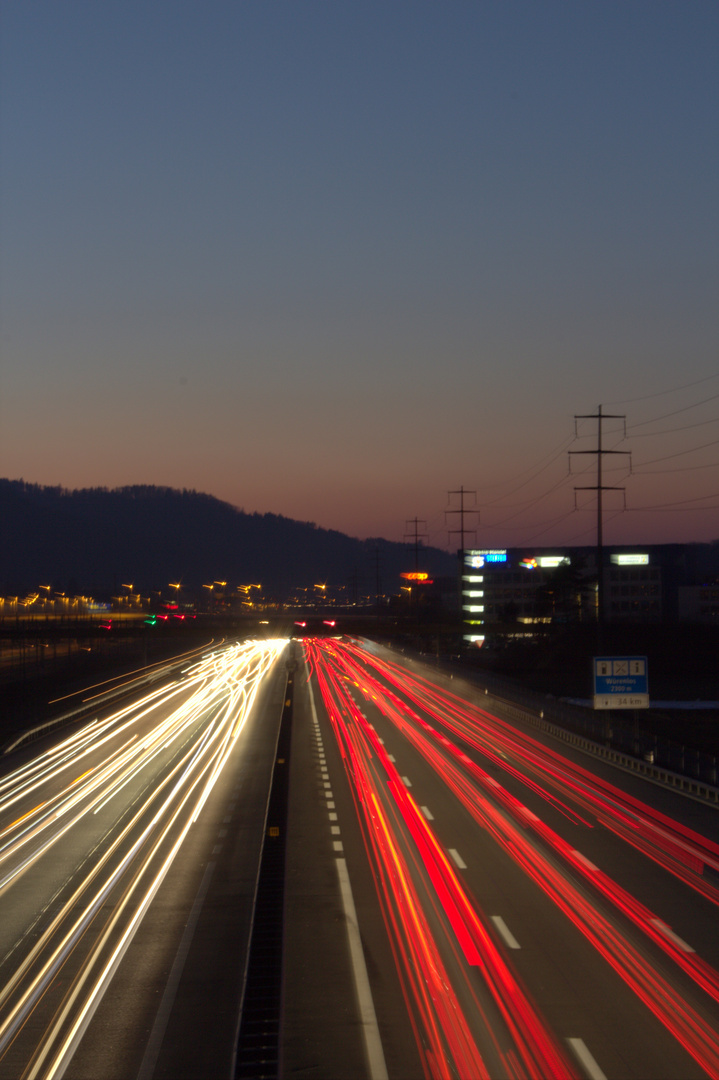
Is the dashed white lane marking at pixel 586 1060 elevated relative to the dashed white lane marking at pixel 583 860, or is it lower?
elevated

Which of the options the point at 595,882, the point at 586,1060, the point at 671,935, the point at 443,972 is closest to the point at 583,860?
the point at 595,882

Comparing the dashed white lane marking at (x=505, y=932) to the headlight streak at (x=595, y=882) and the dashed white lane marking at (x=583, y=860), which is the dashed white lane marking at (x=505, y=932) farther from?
the dashed white lane marking at (x=583, y=860)

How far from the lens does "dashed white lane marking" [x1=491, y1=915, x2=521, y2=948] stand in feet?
52.7

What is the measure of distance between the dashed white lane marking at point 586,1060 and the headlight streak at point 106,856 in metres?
6.20

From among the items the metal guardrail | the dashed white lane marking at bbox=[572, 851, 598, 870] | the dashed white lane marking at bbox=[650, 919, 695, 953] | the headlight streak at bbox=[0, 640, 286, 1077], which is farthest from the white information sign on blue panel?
the dashed white lane marking at bbox=[650, 919, 695, 953]

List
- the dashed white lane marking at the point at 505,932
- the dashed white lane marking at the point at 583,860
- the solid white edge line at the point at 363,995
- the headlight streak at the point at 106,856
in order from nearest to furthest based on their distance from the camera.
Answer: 1. the solid white edge line at the point at 363,995
2. the headlight streak at the point at 106,856
3. the dashed white lane marking at the point at 505,932
4. the dashed white lane marking at the point at 583,860

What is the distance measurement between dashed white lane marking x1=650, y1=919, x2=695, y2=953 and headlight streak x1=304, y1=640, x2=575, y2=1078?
2972mm

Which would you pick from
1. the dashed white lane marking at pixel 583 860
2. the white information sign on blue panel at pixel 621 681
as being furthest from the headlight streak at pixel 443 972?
the white information sign on blue panel at pixel 621 681

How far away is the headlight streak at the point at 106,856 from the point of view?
1377cm

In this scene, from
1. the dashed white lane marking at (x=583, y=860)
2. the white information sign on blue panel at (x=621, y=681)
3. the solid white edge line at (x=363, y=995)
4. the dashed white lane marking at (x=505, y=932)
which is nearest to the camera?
the solid white edge line at (x=363, y=995)

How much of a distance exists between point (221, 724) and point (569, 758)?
62.3ft

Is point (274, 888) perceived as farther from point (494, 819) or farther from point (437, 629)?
point (437, 629)

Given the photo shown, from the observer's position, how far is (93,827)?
25.8m

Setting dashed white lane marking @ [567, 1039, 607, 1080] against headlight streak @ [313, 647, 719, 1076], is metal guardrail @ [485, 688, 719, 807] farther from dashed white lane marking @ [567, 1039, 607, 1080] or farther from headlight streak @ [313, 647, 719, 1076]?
dashed white lane marking @ [567, 1039, 607, 1080]
